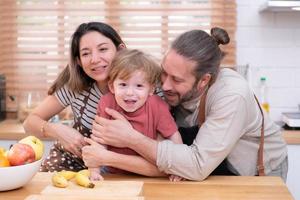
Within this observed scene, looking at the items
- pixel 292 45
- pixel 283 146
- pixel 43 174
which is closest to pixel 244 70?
pixel 292 45

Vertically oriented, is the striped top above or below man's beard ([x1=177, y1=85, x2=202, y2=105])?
below

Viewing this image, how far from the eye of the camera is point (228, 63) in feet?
9.80

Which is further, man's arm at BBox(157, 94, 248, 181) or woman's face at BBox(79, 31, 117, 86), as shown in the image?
woman's face at BBox(79, 31, 117, 86)

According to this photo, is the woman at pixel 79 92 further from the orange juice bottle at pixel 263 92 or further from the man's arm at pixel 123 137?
the orange juice bottle at pixel 263 92

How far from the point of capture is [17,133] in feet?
8.91

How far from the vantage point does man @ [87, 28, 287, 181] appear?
5.19ft

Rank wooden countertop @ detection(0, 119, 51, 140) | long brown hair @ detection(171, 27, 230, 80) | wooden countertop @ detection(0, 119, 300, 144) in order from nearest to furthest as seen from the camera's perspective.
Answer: long brown hair @ detection(171, 27, 230, 80) < wooden countertop @ detection(0, 119, 300, 144) < wooden countertop @ detection(0, 119, 51, 140)

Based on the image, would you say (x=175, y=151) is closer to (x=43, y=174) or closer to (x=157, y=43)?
(x=43, y=174)

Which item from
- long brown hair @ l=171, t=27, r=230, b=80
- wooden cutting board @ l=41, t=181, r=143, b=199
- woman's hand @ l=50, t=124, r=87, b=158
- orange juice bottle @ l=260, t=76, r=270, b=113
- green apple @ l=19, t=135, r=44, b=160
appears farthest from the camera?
orange juice bottle @ l=260, t=76, r=270, b=113

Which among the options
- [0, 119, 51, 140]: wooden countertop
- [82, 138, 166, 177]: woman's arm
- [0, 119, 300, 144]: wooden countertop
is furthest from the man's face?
[0, 119, 51, 140]: wooden countertop

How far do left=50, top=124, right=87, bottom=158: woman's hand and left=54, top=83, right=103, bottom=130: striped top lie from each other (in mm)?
110

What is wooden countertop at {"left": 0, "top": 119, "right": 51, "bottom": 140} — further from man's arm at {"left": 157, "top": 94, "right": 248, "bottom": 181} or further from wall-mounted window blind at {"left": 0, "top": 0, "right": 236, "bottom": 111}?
man's arm at {"left": 157, "top": 94, "right": 248, "bottom": 181}

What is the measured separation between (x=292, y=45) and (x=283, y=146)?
1.24 meters

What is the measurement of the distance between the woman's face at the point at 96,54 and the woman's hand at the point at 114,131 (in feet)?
0.87
